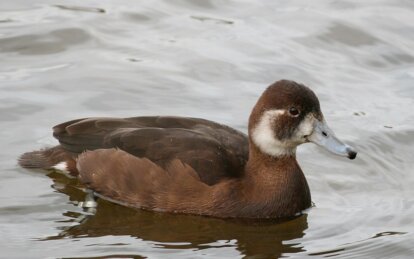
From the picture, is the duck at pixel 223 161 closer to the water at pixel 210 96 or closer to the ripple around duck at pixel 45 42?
the water at pixel 210 96

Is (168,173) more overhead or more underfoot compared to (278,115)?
more underfoot

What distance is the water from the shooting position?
369 inches

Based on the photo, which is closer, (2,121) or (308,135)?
(308,135)

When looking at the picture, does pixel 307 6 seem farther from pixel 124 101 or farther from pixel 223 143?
pixel 223 143

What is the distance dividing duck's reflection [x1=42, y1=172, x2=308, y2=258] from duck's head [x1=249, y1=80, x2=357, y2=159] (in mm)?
695

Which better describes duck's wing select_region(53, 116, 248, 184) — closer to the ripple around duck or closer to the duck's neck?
the duck's neck

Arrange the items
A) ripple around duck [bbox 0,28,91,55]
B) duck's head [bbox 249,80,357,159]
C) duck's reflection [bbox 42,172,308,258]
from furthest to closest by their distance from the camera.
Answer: ripple around duck [bbox 0,28,91,55], duck's head [bbox 249,80,357,159], duck's reflection [bbox 42,172,308,258]

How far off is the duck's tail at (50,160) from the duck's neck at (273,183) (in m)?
1.79

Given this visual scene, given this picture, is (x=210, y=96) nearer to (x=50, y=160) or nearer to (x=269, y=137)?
(x=50, y=160)

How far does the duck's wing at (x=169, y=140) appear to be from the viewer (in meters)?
9.60

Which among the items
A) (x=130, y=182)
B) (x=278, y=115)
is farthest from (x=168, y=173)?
(x=278, y=115)

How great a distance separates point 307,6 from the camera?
15.5 metres

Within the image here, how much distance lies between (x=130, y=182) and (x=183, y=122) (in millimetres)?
745

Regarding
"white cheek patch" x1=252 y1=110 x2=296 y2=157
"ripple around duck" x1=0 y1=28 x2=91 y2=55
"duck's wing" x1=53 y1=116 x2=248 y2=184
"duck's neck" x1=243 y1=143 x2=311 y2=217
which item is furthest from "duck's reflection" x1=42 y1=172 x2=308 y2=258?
"ripple around duck" x1=0 y1=28 x2=91 y2=55
